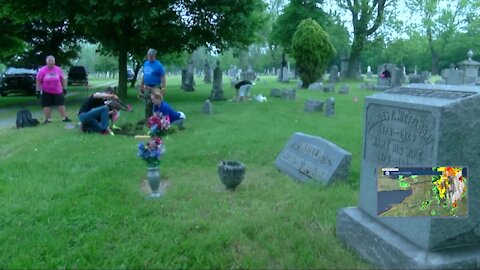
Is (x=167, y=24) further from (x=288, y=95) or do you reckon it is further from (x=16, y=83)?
(x=16, y=83)

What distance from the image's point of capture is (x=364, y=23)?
44.0 metres

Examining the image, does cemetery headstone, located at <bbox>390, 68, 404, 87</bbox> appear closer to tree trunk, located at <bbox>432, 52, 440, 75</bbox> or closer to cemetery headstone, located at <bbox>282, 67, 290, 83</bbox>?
cemetery headstone, located at <bbox>282, 67, 290, 83</bbox>

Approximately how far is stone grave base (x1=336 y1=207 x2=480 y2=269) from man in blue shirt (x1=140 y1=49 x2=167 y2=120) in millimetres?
7907

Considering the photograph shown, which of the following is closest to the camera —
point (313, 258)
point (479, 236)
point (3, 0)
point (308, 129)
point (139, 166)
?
point (479, 236)

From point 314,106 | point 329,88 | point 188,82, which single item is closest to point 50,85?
point 314,106

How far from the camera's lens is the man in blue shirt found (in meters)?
11.1

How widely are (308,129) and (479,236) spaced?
24.7 feet

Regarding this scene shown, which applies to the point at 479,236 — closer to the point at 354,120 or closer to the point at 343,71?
the point at 354,120

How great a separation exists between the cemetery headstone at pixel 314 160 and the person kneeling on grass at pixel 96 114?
4.70m

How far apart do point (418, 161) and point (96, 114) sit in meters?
8.02

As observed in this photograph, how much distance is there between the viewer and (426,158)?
128 inches

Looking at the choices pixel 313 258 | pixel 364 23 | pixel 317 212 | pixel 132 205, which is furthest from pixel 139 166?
pixel 364 23

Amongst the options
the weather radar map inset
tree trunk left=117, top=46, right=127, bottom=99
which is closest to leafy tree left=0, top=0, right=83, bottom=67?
tree trunk left=117, top=46, right=127, bottom=99

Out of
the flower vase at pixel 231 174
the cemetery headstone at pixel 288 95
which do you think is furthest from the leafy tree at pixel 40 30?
the flower vase at pixel 231 174
